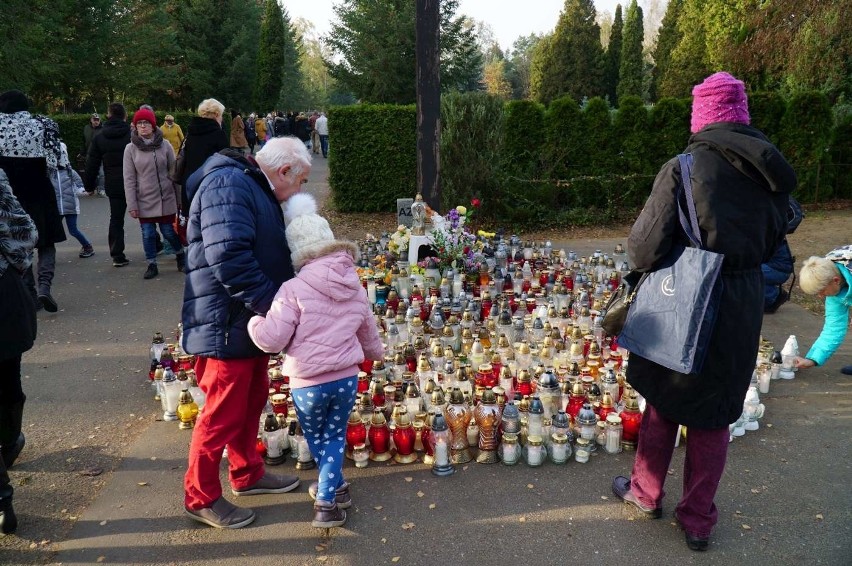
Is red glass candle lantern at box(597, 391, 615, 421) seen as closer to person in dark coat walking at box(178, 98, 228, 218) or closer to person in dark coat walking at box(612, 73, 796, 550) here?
person in dark coat walking at box(612, 73, 796, 550)

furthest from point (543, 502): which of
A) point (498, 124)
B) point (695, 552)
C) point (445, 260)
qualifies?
point (498, 124)

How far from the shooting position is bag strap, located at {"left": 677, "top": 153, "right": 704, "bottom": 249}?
Result: 8.36ft

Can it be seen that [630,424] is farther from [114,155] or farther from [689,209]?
[114,155]

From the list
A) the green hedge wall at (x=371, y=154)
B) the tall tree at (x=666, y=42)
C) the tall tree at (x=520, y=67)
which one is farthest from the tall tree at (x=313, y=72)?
the green hedge wall at (x=371, y=154)

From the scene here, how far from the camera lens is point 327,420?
2908 millimetres

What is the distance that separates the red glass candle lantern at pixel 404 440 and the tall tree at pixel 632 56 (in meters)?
32.1

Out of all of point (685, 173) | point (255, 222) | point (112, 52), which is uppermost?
point (112, 52)

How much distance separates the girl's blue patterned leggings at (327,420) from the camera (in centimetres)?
279

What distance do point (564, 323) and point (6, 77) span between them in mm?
17481

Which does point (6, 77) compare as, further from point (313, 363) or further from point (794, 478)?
point (794, 478)

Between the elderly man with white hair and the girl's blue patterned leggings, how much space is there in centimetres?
29

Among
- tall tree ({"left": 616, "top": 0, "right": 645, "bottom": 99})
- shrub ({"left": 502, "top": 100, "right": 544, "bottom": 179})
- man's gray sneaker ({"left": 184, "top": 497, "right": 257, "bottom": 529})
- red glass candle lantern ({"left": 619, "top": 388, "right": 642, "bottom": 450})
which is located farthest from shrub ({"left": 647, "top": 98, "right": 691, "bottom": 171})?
tall tree ({"left": 616, "top": 0, "right": 645, "bottom": 99})

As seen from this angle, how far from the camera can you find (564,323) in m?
5.20

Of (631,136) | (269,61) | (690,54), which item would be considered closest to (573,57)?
(690,54)
